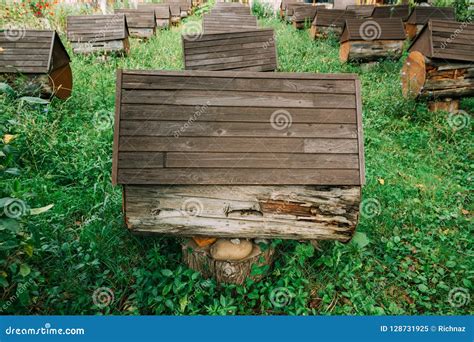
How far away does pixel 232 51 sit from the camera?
22.5 ft

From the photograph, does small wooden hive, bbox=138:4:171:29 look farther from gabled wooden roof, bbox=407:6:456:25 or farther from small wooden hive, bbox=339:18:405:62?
gabled wooden roof, bbox=407:6:456:25

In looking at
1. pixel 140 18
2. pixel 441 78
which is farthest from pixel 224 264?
pixel 140 18

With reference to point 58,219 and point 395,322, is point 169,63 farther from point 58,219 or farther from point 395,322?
point 395,322

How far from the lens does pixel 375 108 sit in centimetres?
685

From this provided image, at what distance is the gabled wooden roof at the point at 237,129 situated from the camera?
8.34 feet

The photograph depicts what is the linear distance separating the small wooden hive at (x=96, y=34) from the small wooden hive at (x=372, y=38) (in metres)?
6.48

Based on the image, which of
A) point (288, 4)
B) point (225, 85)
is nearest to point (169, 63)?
point (225, 85)

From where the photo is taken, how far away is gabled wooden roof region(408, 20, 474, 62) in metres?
5.99

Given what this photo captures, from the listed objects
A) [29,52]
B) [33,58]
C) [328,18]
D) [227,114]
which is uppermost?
[328,18]

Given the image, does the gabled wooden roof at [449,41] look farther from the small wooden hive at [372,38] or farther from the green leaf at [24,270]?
the green leaf at [24,270]

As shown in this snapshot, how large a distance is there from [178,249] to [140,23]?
11637mm

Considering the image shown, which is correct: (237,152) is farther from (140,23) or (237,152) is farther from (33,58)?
(140,23)

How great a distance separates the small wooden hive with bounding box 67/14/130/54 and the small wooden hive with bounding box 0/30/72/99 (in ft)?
13.3

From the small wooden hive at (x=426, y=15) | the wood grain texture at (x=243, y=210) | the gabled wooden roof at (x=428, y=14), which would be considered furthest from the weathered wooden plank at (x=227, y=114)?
the gabled wooden roof at (x=428, y=14)
